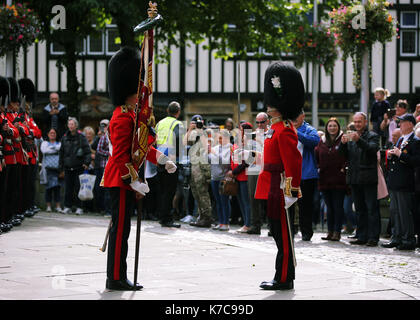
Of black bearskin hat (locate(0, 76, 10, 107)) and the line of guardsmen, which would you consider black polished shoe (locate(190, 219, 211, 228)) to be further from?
black bearskin hat (locate(0, 76, 10, 107))

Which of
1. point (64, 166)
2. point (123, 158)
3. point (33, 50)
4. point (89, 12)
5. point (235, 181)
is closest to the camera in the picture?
point (123, 158)

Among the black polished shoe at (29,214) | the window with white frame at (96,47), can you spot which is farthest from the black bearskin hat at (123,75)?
the window with white frame at (96,47)

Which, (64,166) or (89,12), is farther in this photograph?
(89,12)

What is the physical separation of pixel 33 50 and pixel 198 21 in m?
8.45

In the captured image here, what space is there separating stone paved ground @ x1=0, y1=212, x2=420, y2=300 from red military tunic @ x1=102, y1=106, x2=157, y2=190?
3.10ft

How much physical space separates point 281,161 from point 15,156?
233 inches

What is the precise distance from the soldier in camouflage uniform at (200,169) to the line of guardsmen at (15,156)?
2657 millimetres

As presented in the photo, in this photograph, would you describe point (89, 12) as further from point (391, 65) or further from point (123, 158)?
point (123, 158)

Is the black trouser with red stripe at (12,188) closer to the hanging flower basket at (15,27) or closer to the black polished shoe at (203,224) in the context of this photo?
the black polished shoe at (203,224)

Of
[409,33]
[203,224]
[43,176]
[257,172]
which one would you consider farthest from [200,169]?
[409,33]

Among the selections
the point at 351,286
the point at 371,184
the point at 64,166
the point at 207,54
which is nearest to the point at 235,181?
the point at 371,184

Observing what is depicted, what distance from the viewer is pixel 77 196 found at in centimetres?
1638

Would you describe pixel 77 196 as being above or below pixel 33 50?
below

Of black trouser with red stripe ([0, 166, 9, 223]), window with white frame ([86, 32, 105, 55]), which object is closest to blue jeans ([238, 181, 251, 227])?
black trouser with red stripe ([0, 166, 9, 223])
